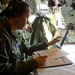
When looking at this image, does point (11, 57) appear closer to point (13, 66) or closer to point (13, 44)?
point (13, 44)

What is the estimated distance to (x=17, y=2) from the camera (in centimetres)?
130

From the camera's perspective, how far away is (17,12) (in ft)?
4.21

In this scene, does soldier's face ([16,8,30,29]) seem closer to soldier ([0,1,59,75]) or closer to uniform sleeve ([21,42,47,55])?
soldier ([0,1,59,75])

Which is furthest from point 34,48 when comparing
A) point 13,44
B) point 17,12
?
point 17,12

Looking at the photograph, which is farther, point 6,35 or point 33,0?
point 33,0

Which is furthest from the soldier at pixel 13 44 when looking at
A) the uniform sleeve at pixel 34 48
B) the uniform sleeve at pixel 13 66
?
the uniform sleeve at pixel 34 48

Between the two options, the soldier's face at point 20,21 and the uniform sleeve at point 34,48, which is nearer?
the soldier's face at point 20,21

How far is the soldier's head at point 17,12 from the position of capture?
1.28m

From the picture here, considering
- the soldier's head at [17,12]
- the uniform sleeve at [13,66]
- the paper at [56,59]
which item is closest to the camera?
the uniform sleeve at [13,66]

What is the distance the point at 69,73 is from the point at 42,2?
1.56m

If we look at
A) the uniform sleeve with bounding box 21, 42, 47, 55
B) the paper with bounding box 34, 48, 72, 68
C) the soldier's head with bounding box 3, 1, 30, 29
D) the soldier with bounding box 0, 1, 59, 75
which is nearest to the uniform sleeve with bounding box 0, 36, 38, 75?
the soldier with bounding box 0, 1, 59, 75

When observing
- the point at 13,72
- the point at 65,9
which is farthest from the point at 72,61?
the point at 65,9

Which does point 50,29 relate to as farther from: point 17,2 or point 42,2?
point 17,2

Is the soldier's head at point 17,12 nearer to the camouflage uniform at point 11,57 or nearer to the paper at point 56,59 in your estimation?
the camouflage uniform at point 11,57
